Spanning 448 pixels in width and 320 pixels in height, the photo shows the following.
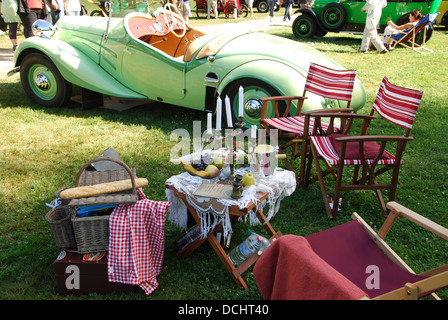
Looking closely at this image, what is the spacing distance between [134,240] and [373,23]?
9.52 m

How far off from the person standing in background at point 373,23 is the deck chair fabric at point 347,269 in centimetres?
879

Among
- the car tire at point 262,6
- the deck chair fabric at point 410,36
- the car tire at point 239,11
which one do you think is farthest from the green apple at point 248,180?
the car tire at point 262,6

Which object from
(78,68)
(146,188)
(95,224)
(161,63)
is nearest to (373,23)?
(161,63)

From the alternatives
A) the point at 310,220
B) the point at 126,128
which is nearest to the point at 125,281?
the point at 310,220

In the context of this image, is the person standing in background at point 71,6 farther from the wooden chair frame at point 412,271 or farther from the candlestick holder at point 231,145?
the wooden chair frame at point 412,271

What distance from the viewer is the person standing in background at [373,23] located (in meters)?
9.52

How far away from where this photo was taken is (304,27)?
11859 mm

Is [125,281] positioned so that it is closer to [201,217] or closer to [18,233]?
[201,217]

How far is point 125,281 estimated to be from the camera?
240cm

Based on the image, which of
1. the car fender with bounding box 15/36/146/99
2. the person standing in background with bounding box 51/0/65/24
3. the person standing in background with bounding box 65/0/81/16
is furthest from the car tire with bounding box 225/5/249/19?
the car fender with bounding box 15/36/146/99

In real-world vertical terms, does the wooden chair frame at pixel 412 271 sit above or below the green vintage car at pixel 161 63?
below

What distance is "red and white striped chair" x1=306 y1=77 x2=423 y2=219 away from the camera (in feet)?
10.2

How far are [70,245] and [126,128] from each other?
2.74m

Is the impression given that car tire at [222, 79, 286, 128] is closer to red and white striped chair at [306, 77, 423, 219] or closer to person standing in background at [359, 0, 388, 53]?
red and white striped chair at [306, 77, 423, 219]
